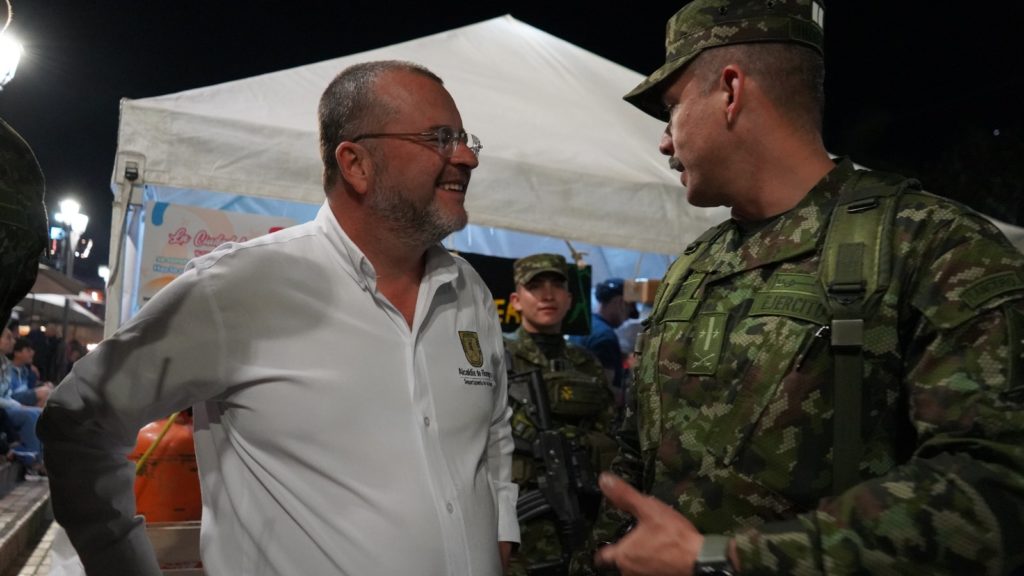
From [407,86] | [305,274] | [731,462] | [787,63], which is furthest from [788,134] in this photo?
[305,274]

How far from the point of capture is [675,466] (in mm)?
1767

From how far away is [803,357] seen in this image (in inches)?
61.7

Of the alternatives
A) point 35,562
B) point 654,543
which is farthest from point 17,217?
point 35,562

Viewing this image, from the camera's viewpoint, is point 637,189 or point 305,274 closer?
point 305,274

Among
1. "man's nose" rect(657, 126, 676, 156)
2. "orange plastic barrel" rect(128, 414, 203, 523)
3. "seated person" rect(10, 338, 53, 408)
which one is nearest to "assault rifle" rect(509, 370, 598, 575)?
"orange plastic barrel" rect(128, 414, 203, 523)

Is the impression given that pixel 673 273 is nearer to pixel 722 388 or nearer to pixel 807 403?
pixel 722 388

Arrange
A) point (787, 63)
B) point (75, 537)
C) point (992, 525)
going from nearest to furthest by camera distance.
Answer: point (992, 525) < point (787, 63) < point (75, 537)

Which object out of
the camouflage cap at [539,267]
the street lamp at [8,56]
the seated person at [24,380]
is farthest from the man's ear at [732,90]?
the seated person at [24,380]

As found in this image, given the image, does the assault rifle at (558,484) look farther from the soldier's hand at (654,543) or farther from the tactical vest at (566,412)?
the soldier's hand at (654,543)

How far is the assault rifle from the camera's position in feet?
15.0

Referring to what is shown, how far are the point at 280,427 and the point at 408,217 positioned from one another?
65cm

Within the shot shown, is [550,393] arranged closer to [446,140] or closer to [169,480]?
[169,480]

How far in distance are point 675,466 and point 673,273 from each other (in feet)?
1.84

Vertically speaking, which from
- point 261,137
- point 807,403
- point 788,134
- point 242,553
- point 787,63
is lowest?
point 242,553
